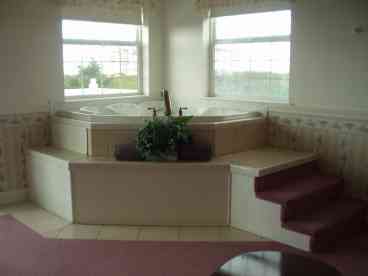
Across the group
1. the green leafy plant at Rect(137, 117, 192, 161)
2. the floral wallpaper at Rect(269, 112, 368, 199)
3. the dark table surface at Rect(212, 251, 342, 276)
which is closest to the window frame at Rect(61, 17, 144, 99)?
the green leafy plant at Rect(137, 117, 192, 161)

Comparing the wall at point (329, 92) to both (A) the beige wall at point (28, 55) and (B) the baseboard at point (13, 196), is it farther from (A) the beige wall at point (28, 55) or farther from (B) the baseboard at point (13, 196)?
(B) the baseboard at point (13, 196)

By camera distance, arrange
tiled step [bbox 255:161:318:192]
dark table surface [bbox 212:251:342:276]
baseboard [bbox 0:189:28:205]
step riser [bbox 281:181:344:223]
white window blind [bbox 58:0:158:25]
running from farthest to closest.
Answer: white window blind [bbox 58:0:158:25] < baseboard [bbox 0:189:28:205] < tiled step [bbox 255:161:318:192] < step riser [bbox 281:181:344:223] < dark table surface [bbox 212:251:342:276]

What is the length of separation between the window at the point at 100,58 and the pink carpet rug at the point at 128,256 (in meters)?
1.98

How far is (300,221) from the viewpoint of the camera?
3.41 meters

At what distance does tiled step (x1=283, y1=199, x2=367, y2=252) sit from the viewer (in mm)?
3264

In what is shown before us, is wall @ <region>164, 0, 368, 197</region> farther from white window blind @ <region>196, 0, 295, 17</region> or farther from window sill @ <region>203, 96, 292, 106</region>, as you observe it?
white window blind @ <region>196, 0, 295, 17</region>

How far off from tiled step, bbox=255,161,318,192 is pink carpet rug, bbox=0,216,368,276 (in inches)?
18.5

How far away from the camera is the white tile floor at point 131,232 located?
11.5 ft

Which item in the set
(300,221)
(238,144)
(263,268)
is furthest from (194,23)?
(263,268)

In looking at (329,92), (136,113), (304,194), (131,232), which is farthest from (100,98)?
(304,194)

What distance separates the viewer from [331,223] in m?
3.38

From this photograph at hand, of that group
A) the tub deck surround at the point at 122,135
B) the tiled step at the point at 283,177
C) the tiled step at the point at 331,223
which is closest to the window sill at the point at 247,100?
the tub deck surround at the point at 122,135

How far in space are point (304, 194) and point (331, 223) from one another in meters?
0.30

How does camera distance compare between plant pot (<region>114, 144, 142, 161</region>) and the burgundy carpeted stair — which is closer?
the burgundy carpeted stair
